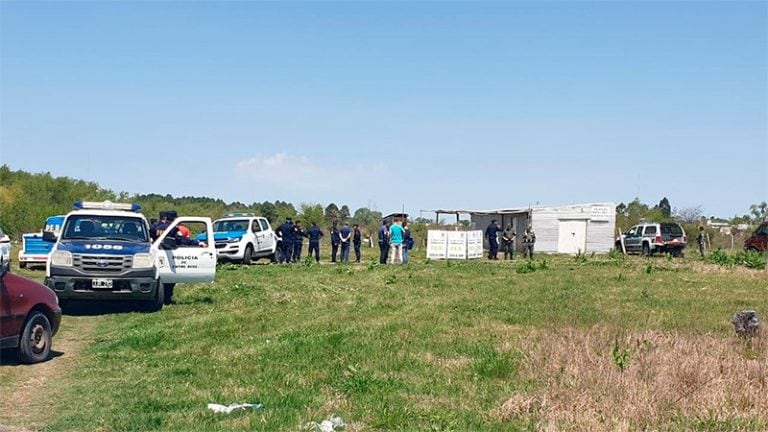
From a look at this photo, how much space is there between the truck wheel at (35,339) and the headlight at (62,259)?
4.31m

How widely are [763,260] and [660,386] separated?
80.9 ft

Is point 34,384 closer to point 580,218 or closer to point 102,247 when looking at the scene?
point 102,247

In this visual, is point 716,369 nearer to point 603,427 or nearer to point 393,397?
point 603,427

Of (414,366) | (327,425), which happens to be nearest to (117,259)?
(414,366)

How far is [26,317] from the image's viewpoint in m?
10.2

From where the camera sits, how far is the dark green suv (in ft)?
134

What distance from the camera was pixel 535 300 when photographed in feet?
54.7

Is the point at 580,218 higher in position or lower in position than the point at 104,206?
higher

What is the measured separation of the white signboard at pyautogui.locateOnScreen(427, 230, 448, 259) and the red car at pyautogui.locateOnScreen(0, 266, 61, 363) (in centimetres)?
2730

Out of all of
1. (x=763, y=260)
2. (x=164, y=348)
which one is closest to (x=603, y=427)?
(x=164, y=348)

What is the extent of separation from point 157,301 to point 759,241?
34.4m

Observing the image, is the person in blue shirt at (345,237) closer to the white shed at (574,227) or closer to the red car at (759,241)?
the white shed at (574,227)

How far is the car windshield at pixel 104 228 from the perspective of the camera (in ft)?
52.3

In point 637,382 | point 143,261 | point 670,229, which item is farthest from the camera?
point 670,229
